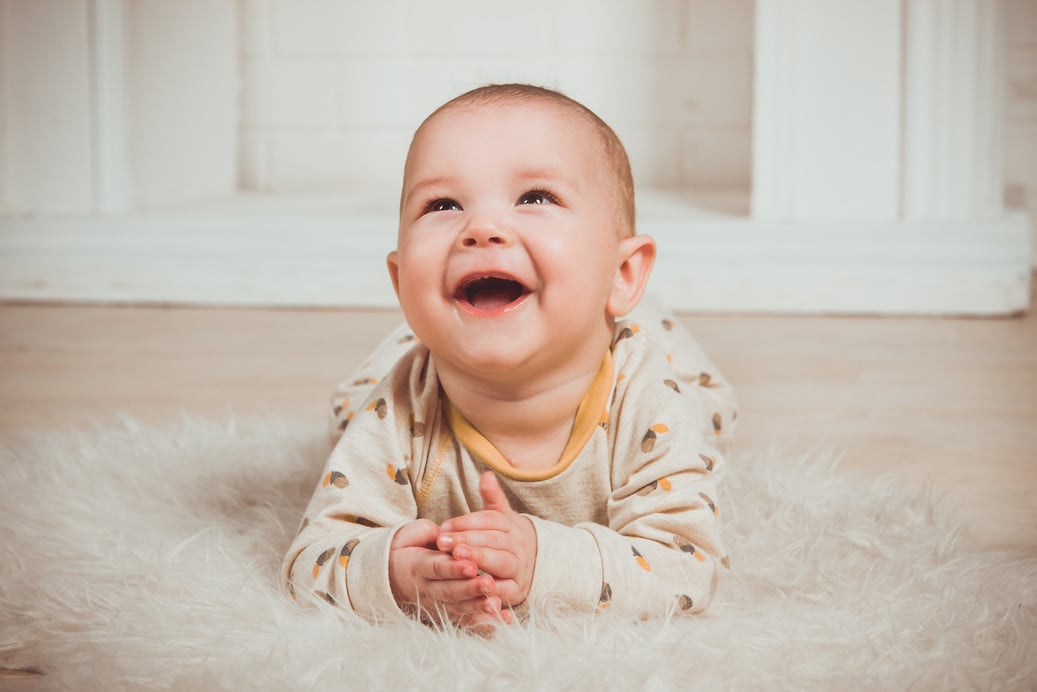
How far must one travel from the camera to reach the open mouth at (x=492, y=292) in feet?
2.51

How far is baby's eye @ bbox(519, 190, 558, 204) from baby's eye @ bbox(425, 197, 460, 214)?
1.8 inches

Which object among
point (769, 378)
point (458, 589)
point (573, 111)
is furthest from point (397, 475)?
point (769, 378)

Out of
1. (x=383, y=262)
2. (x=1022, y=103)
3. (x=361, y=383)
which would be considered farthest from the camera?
(x=1022, y=103)

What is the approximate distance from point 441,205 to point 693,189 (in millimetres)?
2191

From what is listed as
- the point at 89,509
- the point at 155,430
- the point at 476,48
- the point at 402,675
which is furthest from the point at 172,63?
the point at 402,675

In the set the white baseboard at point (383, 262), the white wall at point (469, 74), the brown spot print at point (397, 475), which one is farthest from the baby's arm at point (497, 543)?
the white wall at point (469, 74)

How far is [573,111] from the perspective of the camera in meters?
0.79

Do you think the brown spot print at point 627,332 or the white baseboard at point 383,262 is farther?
the white baseboard at point 383,262

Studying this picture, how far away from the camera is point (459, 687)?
62cm

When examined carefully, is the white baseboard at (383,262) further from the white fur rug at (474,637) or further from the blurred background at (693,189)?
the white fur rug at (474,637)

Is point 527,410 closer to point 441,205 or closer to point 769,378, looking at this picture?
point 441,205

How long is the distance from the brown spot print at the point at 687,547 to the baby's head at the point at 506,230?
0.48 feet

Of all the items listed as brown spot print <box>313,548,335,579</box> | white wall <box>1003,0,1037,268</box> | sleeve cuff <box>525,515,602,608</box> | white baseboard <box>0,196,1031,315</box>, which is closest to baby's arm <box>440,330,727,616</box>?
sleeve cuff <box>525,515,602,608</box>

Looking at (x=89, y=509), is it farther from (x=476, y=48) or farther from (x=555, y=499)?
(x=476, y=48)
